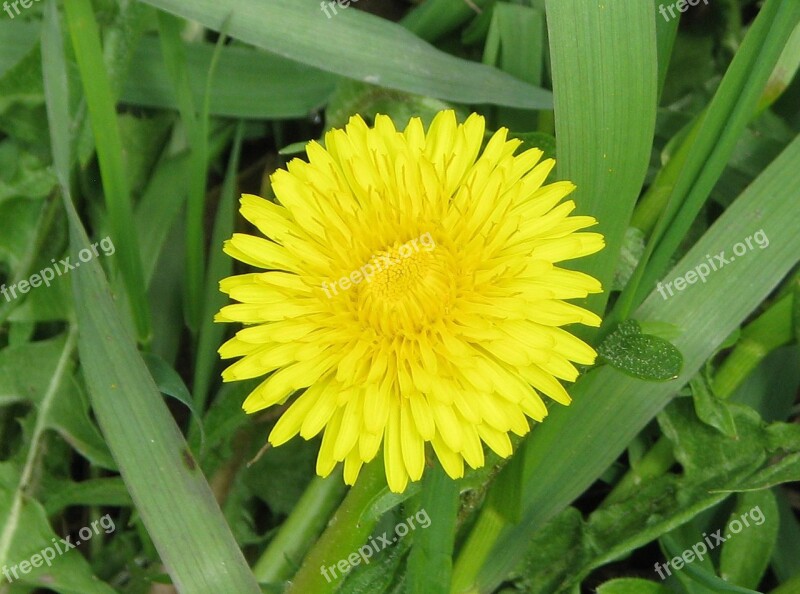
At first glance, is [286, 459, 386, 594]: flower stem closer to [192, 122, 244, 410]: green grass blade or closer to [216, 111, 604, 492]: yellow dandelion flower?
[216, 111, 604, 492]: yellow dandelion flower

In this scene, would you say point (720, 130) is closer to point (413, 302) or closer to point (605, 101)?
point (605, 101)

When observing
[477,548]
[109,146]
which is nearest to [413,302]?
[477,548]

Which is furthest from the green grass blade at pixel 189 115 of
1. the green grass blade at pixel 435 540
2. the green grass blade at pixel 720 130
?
the green grass blade at pixel 720 130

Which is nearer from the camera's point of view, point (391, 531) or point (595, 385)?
point (595, 385)

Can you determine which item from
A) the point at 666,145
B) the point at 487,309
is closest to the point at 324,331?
the point at 487,309

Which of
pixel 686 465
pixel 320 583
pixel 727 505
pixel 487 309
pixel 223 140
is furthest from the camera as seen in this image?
pixel 223 140

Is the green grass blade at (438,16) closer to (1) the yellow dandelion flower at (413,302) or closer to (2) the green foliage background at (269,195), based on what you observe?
(2) the green foliage background at (269,195)

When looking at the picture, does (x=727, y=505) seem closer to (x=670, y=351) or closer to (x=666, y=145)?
(x=670, y=351)

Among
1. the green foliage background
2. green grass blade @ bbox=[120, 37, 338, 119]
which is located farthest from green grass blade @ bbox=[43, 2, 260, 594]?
green grass blade @ bbox=[120, 37, 338, 119]
